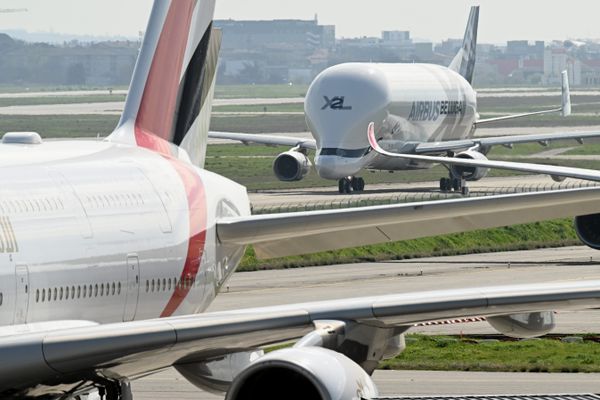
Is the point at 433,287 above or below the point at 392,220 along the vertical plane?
below

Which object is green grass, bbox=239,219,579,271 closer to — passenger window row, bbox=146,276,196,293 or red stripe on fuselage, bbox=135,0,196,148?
red stripe on fuselage, bbox=135,0,196,148

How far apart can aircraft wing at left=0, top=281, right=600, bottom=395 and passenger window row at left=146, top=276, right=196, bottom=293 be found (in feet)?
15.0

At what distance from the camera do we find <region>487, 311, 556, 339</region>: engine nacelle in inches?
733

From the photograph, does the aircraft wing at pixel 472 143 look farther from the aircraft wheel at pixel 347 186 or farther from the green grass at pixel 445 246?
the green grass at pixel 445 246

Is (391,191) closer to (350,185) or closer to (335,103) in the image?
(350,185)

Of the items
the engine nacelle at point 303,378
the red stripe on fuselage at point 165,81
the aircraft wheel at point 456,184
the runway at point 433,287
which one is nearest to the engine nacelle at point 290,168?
the aircraft wheel at point 456,184

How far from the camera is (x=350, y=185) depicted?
84188 mm

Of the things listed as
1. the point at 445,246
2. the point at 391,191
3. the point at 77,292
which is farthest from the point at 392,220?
the point at 391,191

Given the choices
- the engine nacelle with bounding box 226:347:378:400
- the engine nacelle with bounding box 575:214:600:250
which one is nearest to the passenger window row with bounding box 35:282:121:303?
the engine nacelle with bounding box 226:347:378:400

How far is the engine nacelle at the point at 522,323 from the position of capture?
61.1ft

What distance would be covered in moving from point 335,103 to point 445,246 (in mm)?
20934

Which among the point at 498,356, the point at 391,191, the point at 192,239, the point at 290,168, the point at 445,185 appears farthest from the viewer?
the point at 290,168

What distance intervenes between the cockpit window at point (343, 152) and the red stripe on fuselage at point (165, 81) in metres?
54.0

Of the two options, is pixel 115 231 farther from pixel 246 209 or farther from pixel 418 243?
pixel 418 243
